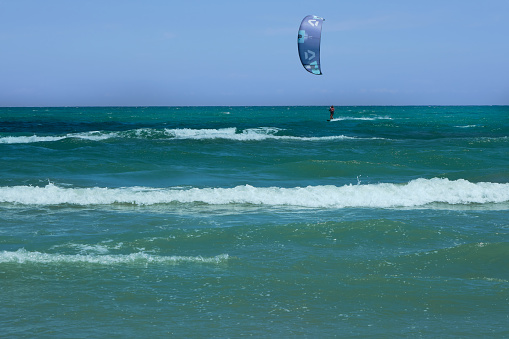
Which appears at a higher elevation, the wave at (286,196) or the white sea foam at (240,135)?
the white sea foam at (240,135)

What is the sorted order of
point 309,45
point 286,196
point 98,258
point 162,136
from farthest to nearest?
point 162,136
point 309,45
point 286,196
point 98,258

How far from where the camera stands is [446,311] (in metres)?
5.36

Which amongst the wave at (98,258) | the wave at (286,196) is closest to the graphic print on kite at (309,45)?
the wave at (286,196)

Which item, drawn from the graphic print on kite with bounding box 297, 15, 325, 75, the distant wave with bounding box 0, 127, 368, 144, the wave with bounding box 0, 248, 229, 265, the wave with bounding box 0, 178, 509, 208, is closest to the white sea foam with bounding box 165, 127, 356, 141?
the distant wave with bounding box 0, 127, 368, 144

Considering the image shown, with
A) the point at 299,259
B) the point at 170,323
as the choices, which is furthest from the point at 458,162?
the point at 170,323

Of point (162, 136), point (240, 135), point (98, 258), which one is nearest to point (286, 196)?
point (98, 258)

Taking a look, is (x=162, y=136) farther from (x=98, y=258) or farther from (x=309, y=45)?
(x=98, y=258)

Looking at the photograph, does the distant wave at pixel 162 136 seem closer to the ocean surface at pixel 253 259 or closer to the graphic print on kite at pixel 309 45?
the graphic print on kite at pixel 309 45

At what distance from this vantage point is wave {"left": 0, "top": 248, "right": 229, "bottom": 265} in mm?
6977

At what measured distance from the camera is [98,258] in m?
7.11

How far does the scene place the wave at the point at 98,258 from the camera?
6977 mm

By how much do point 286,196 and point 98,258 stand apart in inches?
221

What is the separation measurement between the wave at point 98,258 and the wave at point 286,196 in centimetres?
434

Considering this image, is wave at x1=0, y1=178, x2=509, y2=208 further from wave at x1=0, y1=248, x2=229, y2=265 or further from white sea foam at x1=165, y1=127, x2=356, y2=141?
white sea foam at x1=165, y1=127, x2=356, y2=141
